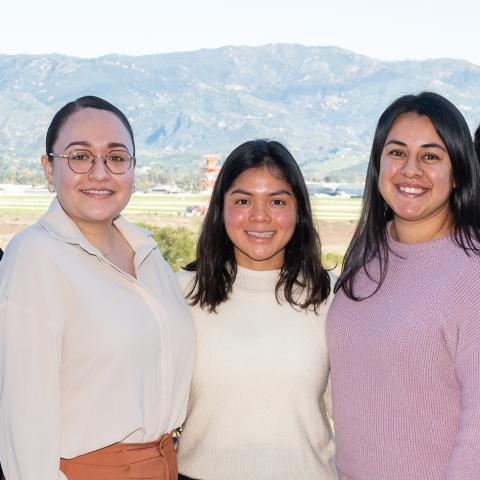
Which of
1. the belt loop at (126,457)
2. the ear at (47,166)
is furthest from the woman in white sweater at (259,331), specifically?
the ear at (47,166)

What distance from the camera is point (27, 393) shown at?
232 centimetres

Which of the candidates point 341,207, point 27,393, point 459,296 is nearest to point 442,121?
point 459,296

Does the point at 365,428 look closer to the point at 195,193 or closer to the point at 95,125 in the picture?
the point at 95,125

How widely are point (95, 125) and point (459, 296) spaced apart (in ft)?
4.43

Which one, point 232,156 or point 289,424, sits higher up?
point 232,156

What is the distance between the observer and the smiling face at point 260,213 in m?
3.14

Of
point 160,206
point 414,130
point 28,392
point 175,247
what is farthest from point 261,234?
point 160,206

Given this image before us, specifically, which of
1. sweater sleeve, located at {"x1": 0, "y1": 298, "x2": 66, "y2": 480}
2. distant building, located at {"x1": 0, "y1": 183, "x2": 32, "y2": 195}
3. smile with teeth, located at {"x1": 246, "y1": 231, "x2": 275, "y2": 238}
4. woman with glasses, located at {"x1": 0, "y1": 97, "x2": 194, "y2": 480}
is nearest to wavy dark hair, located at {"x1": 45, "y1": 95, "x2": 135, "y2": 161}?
woman with glasses, located at {"x1": 0, "y1": 97, "x2": 194, "y2": 480}

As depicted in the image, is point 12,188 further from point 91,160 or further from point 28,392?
point 28,392

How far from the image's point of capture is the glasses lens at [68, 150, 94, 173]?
2.62 m

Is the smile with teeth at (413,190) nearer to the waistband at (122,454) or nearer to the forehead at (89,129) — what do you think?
the forehead at (89,129)

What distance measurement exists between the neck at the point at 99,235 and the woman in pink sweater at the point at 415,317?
91 centimetres

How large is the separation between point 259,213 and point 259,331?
1.60 feet

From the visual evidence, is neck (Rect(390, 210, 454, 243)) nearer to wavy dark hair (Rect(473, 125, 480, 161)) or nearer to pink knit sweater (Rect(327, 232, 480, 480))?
pink knit sweater (Rect(327, 232, 480, 480))
